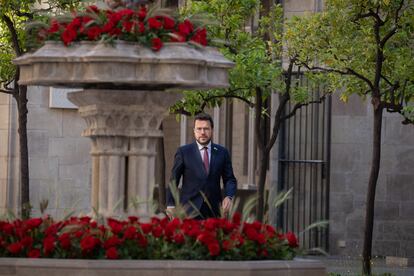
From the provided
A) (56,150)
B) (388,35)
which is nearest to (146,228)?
(388,35)

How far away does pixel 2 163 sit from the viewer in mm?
29203

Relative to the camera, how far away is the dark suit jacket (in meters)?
16.7

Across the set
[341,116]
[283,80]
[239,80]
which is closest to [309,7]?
[341,116]

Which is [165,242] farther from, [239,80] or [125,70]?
[239,80]

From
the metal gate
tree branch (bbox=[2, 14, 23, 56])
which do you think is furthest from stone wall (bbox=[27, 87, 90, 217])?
tree branch (bbox=[2, 14, 23, 56])

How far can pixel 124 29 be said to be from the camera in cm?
1370

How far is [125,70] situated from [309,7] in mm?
15800

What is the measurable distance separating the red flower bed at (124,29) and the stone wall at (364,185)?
14.8 meters

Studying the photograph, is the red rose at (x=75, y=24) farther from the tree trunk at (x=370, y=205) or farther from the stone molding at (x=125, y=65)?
the tree trunk at (x=370, y=205)

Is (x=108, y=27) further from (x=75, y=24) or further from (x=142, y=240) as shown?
(x=142, y=240)

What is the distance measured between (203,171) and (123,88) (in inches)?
89.1

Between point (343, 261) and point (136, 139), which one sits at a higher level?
point (136, 139)

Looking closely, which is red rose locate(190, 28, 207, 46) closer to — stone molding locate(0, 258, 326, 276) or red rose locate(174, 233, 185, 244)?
red rose locate(174, 233, 185, 244)

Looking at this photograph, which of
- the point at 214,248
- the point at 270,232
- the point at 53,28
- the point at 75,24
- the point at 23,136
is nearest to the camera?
the point at 214,248
